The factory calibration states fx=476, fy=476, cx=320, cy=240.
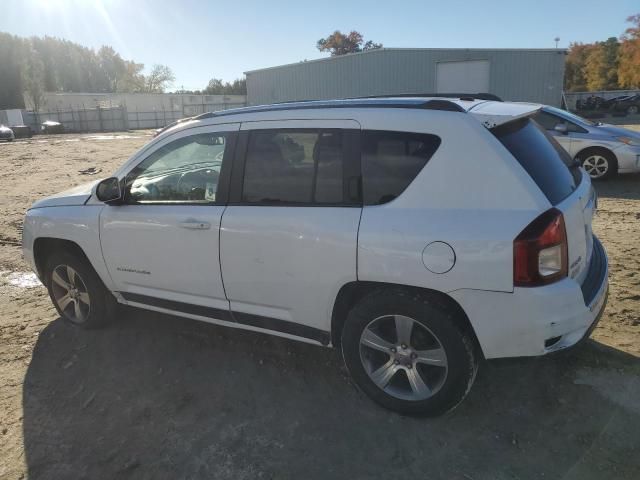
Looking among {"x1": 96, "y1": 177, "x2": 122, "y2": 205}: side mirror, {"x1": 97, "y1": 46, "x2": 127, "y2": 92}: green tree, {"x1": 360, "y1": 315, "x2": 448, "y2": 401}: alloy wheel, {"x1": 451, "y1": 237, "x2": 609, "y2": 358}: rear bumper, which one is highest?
{"x1": 97, "y1": 46, "x2": 127, "y2": 92}: green tree

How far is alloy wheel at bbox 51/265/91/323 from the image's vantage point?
4.15 m

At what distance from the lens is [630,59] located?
57125 millimetres

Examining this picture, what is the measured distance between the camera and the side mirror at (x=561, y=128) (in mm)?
9008

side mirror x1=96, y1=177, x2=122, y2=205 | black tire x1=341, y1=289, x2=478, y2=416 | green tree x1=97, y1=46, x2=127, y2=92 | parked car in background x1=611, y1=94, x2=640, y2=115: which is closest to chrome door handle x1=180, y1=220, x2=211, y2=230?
side mirror x1=96, y1=177, x2=122, y2=205

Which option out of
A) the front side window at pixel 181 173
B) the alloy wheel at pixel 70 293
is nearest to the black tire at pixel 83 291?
the alloy wheel at pixel 70 293

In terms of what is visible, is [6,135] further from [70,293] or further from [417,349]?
[417,349]

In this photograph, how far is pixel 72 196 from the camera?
401 cm

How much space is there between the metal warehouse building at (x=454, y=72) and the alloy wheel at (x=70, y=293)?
22.5 meters

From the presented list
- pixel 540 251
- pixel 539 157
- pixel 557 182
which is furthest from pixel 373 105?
pixel 540 251

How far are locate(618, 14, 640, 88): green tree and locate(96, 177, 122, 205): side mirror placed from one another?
66520 mm

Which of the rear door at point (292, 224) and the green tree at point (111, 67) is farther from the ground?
the green tree at point (111, 67)

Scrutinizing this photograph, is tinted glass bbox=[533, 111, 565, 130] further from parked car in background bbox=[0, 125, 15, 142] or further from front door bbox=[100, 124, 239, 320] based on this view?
parked car in background bbox=[0, 125, 15, 142]

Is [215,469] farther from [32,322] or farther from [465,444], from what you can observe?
[32,322]

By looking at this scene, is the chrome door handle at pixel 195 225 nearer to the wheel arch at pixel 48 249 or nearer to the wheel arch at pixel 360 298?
the wheel arch at pixel 360 298
